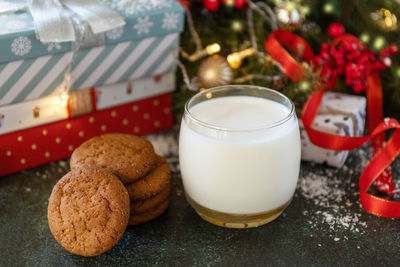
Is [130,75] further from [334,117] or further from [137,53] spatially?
[334,117]

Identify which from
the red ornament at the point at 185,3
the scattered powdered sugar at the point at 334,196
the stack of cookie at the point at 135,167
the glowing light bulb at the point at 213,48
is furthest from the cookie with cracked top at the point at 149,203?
the red ornament at the point at 185,3

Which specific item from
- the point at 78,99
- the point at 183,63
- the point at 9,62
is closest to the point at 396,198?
the point at 183,63

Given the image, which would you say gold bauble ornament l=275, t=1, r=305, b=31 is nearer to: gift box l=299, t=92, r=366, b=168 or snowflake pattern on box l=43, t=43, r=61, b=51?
gift box l=299, t=92, r=366, b=168

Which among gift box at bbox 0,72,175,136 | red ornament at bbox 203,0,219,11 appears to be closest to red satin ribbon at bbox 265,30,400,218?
red ornament at bbox 203,0,219,11

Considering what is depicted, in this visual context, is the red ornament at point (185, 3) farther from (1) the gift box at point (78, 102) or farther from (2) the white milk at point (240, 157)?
(2) the white milk at point (240, 157)

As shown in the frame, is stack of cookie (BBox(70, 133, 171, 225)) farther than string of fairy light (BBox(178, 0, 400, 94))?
No
